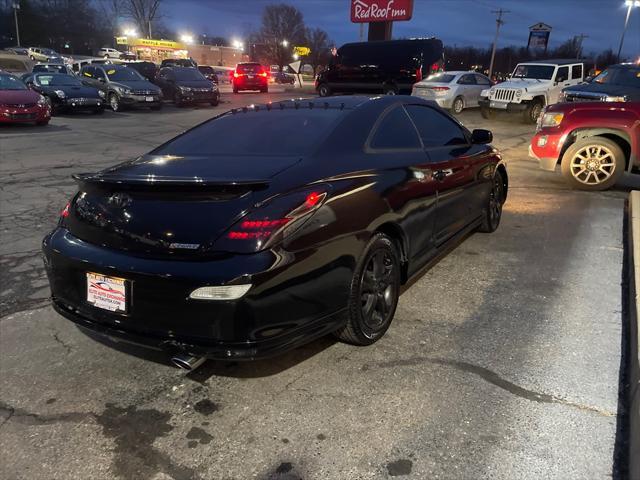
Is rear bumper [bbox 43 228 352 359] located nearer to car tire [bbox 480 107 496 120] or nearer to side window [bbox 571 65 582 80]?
car tire [bbox 480 107 496 120]

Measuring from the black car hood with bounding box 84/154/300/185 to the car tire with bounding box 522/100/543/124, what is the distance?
51.8ft

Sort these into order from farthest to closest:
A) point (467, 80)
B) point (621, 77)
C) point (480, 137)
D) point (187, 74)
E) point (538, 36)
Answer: point (538, 36) → point (187, 74) → point (467, 80) → point (621, 77) → point (480, 137)

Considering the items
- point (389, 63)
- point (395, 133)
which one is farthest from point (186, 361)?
point (389, 63)

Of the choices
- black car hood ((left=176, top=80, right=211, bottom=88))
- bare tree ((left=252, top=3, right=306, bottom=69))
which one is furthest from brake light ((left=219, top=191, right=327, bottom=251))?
bare tree ((left=252, top=3, right=306, bottom=69))

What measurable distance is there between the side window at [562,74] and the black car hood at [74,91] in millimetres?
15647

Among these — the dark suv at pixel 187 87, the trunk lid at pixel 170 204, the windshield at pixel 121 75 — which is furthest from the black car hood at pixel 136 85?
the trunk lid at pixel 170 204

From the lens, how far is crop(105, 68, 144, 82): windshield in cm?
1911

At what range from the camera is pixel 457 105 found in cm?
1878

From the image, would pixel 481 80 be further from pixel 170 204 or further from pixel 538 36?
pixel 538 36

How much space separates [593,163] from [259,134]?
627cm

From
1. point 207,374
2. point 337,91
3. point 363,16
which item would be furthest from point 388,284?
point 363,16

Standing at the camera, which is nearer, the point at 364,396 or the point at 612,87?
the point at 364,396

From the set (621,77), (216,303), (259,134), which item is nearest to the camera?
(216,303)

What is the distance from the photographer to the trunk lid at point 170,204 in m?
2.49
